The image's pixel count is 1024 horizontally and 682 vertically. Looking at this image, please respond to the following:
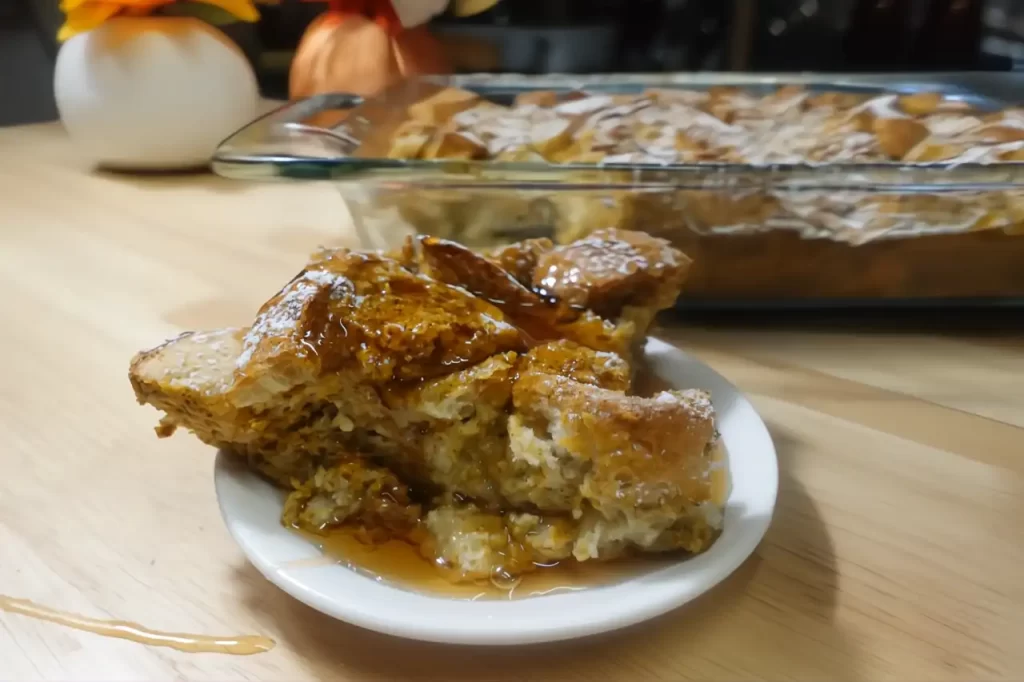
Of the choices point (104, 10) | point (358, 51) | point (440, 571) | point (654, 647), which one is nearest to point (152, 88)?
point (104, 10)

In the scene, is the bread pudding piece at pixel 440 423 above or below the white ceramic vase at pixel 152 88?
below

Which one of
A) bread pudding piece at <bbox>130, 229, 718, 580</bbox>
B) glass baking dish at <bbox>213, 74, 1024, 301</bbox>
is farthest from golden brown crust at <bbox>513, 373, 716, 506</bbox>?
glass baking dish at <bbox>213, 74, 1024, 301</bbox>

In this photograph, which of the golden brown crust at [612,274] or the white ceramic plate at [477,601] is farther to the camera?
the golden brown crust at [612,274]

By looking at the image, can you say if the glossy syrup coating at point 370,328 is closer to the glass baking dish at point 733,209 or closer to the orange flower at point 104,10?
the glass baking dish at point 733,209

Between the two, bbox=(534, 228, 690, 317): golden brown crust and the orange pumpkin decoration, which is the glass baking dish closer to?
bbox=(534, 228, 690, 317): golden brown crust

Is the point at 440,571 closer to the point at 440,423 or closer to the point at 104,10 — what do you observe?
the point at 440,423

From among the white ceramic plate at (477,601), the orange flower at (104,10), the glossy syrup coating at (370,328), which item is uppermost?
the orange flower at (104,10)

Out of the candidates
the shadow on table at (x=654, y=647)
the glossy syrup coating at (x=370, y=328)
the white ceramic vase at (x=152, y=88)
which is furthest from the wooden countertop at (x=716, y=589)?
the white ceramic vase at (x=152, y=88)
